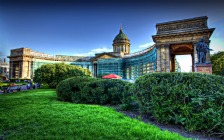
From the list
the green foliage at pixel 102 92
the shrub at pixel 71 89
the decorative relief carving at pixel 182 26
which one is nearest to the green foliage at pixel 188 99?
the green foliage at pixel 102 92

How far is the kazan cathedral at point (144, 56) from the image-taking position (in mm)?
20656

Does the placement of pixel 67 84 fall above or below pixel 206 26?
below

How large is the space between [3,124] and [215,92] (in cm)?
641

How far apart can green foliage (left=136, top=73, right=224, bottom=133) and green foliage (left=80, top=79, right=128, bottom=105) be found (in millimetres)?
2876

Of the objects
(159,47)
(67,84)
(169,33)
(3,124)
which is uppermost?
(169,33)

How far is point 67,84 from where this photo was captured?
8.60m

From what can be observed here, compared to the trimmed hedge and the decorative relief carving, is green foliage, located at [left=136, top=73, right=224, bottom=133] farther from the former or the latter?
the decorative relief carving

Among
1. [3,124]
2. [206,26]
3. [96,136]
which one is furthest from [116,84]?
[206,26]

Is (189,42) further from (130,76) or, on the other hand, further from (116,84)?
(130,76)

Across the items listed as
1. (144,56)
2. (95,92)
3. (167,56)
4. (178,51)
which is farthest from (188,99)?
(144,56)

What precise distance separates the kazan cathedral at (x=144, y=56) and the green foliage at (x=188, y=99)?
8.44 metres

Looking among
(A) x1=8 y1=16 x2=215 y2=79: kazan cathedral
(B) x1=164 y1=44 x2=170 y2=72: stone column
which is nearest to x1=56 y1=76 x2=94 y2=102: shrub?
(A) x1=8 y1=16 x2=215 y2=79: kazan cathedral

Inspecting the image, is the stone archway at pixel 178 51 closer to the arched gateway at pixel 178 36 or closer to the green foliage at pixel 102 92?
the arched gateway at pixel 178 36

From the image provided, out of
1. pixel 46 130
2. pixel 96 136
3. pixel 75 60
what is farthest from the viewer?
pixel 75 60
